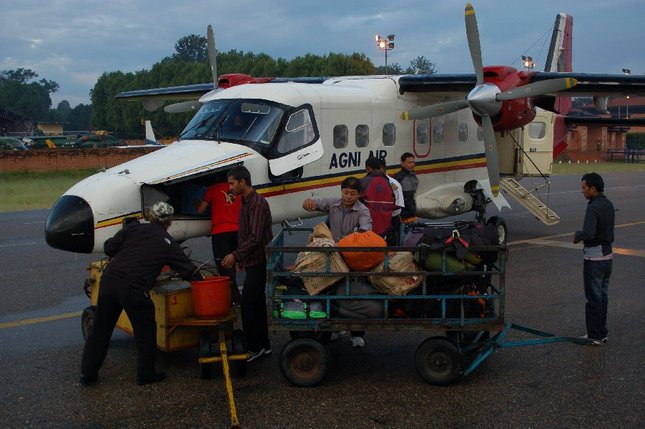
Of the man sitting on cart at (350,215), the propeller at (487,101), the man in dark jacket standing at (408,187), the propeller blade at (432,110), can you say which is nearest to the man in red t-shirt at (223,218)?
the man sitting on cart at (350,215)

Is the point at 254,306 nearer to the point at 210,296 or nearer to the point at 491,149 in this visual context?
the point at 210,296

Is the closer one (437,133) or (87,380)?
(87,380)

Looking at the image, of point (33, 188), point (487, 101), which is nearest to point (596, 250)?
point (487, 101)

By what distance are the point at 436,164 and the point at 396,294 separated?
24.9 ft

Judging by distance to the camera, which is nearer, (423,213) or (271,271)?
(271,271)

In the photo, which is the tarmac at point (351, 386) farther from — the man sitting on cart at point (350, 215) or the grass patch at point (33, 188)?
the grass patch at point (33, 188)

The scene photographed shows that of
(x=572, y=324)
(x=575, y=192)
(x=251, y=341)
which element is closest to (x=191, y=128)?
(x=251, y=341)

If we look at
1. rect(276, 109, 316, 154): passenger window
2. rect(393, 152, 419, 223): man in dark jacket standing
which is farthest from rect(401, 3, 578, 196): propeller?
rect(276, 109, 316, 154): passenger window

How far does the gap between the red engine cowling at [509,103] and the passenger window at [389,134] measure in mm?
Answer: 1708

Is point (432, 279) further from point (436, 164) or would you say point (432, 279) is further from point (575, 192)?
point (575, 192)

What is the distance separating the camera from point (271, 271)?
5840mm

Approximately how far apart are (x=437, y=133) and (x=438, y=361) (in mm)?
7901

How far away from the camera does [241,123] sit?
9.85 m

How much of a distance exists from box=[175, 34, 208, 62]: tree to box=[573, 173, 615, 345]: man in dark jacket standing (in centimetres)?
16602
